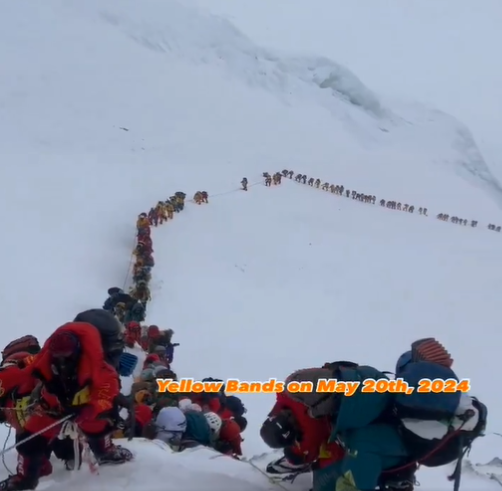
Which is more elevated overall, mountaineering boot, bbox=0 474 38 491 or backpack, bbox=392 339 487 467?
backpack, bbox=392 339 487 467

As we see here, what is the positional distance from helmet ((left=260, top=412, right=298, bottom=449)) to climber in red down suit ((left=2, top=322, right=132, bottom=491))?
2.35ft

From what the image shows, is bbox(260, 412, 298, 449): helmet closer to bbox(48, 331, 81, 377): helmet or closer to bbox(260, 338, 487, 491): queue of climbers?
bbox(260, 338, 487, 491): queue of climbers

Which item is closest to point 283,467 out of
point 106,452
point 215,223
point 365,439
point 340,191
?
point 365,439

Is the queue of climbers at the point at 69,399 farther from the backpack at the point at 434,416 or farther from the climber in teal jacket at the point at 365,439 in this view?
the backpack at the point at 434,416

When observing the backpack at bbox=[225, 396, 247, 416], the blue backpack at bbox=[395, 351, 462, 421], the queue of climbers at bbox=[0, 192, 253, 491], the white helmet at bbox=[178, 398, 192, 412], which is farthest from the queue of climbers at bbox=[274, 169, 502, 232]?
the blue backpack at bbox=[395, 351, 462, 421]

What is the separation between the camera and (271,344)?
8.21 m

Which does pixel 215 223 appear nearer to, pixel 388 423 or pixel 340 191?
pixel 340 191

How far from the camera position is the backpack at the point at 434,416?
2.19 metres

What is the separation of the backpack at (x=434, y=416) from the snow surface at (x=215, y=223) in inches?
34.4

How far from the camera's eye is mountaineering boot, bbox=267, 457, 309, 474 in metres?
2.88

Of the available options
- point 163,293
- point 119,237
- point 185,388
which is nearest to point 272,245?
point 119,237

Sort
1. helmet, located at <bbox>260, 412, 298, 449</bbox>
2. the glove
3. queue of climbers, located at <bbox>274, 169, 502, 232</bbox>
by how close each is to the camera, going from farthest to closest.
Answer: queue of climbers, located at <bbox>274, 169, 502, 232</bbox> < helmet, located at <bbox>260, 412, 298, 449</bbox> < the glove

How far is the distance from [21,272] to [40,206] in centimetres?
427

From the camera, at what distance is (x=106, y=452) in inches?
111
